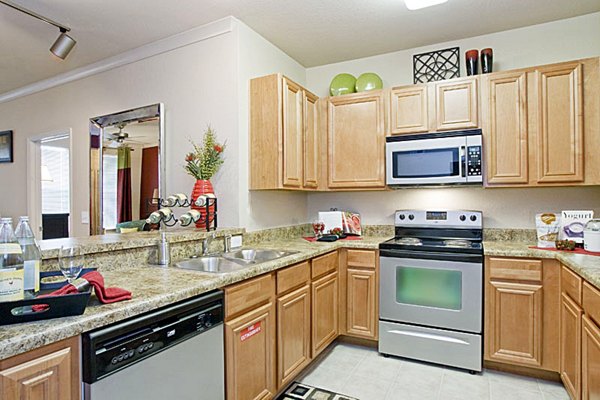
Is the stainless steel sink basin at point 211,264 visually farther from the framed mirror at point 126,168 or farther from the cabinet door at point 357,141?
the cabinet door at point 357,141

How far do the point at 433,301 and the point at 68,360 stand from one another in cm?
227

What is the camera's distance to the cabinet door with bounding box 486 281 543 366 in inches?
92.2

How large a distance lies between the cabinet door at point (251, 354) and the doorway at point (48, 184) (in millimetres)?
3178

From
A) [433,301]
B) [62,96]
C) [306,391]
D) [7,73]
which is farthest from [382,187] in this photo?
[7,73]

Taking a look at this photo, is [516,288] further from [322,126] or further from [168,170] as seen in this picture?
[168,170]

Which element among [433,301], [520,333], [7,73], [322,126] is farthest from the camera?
[7,73]

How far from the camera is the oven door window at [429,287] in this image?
254 centimetres

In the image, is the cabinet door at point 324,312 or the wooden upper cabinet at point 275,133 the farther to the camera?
the wooden upper cabinet at point 275,133

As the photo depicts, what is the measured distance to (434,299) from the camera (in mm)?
2590

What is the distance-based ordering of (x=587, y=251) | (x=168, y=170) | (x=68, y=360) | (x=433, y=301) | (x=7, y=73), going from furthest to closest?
(x=7, y=73)
(x=168, y=170)
(x=433, y=301)
(x=587, y=251)
(x=68, y=360)

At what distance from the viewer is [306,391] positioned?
226 cm

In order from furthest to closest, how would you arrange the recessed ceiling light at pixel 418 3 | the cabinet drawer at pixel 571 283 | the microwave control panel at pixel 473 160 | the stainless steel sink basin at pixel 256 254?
1. the microwave control panel at pixel 473 160
2. the stainless steel sink basin at pixel 256 254
3. the recessed ceiling light at pixel 418 3
4. the cabinet drawer at pixel 571 283

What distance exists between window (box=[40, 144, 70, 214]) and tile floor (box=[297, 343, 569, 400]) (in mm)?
3388

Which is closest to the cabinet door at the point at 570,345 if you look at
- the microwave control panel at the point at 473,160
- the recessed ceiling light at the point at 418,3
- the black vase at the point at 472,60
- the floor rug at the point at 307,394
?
the microwave control panel at the point at 473,160
